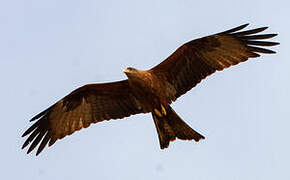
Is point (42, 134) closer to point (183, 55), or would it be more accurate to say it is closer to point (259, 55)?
point (183, 55)

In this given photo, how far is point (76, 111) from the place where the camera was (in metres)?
15.5

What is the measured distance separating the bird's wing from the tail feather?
1.83ft

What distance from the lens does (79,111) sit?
50.7ft

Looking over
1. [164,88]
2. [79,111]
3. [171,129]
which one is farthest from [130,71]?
[79,111]

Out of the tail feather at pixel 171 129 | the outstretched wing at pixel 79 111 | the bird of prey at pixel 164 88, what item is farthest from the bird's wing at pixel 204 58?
the outstretched wing at pixel 79 111

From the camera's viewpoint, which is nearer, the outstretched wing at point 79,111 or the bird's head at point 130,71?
the bird's head at point 130,71

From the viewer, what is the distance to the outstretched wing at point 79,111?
49.4 ft

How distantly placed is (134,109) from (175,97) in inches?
40.9

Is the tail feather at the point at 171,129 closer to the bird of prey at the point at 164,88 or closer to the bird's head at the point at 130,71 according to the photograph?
the bird of prey at the point at 164,88

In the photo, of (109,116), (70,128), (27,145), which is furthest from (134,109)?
(27,145)

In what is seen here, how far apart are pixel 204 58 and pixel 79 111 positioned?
3259mm

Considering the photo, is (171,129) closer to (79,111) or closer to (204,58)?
(204,58)

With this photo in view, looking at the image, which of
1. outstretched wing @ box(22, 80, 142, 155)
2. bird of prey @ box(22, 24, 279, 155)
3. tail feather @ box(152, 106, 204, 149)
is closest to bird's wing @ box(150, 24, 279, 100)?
bird of prey @ box(22, 24, 279, 155)

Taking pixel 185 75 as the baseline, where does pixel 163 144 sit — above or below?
below
